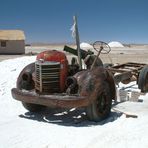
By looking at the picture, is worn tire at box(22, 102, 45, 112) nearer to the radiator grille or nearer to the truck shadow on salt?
the truck shadow on salt

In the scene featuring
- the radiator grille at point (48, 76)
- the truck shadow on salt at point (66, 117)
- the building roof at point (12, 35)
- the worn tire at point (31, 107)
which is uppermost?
the building roof at point (12, 35)

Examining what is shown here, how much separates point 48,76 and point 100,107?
1469 millimetres

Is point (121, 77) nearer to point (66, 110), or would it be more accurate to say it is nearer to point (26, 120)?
point (66, 110)

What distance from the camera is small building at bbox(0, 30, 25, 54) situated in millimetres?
50219

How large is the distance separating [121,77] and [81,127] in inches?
Answer: 161

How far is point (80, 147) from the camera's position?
721 cm

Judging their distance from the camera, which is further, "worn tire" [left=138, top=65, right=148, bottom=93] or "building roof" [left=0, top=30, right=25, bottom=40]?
"building roof" [left=0, top=30, right=25, bottom=40]

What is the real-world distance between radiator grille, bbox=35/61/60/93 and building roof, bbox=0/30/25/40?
137ft

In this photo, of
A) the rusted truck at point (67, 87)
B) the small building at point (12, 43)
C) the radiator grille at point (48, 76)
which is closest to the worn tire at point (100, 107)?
the rusted truck at point (67, 87)

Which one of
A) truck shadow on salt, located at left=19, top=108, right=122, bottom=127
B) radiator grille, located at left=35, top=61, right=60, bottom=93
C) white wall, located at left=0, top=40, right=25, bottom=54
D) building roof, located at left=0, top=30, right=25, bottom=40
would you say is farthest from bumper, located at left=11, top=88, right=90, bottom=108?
white wall, located at left=0, top=40, right=25, bottom=54

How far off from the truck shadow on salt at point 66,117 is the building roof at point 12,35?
40.6 meters

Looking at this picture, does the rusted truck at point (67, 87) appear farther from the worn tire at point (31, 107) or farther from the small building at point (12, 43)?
the small building at point (12, 43)

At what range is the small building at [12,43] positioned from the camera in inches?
1977

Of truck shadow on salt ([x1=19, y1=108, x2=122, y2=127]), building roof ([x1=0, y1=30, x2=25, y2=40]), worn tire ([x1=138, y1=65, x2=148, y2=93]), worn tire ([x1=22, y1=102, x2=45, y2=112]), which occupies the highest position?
building roof ([x1=0, y1=30, x2=25, y2=40])
